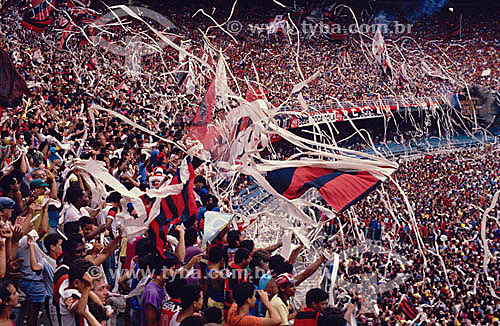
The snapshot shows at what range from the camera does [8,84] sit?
21.0 ft

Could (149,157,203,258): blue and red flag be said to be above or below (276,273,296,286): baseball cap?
above

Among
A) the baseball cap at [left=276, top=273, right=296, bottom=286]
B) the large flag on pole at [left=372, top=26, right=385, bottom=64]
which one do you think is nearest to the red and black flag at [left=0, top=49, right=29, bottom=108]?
the baseball cap at [left=276, top=273, right=296, bottom=286]

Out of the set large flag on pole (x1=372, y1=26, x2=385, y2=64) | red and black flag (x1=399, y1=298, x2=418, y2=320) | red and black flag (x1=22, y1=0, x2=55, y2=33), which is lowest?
red and black flag (x1=399, y1=298, x2=418, y2=320)

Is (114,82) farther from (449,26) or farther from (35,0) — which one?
(449,26)

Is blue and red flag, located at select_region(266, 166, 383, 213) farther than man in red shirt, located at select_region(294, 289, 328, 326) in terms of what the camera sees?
Yes

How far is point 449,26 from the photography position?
4034 centimetres

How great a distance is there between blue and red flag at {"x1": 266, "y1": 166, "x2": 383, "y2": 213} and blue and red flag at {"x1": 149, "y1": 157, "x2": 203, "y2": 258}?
0.68 meters

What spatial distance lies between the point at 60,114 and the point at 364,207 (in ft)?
24.6

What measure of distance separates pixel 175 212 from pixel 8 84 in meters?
2.57

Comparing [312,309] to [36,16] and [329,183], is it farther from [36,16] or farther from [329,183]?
[36,16]

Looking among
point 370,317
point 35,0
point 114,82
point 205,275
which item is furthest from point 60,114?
point 205,275

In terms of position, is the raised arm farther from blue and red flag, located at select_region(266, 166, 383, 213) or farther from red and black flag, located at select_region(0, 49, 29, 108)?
red and black flag, located at select_region(0, 49, 29, 108)

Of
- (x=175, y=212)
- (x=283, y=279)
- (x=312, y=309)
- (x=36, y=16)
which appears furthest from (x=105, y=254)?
(x=36, y=16)

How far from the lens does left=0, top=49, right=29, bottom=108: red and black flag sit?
6.35 meters
